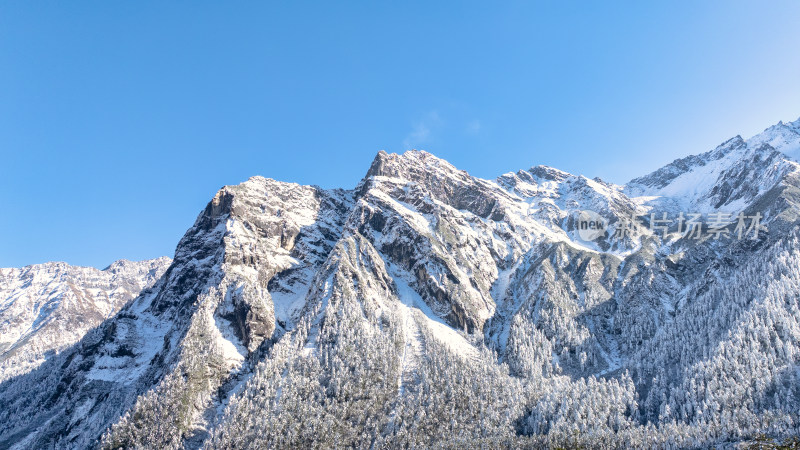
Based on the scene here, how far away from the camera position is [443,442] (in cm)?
17500

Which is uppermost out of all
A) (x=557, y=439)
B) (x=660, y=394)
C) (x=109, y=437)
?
(x=660, y=394)

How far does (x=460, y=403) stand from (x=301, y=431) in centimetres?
7124

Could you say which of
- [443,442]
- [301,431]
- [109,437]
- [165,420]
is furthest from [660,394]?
[109,437]

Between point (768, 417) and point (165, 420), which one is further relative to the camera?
point (165, 420)

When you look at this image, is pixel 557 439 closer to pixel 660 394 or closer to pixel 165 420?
pixel 660 394

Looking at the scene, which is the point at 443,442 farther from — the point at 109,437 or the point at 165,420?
the point at 109,437

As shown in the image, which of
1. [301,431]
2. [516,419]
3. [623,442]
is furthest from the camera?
[516,419]

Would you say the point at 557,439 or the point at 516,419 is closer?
the point at 557,439

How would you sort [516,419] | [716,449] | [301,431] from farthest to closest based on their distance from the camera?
[516,419]
[301,431]
[716,449]

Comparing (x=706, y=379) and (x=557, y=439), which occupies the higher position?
(x=706, y=379)

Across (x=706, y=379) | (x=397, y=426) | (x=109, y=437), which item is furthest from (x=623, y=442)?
(x=109, y=437)

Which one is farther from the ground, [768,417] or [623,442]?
[768,417]

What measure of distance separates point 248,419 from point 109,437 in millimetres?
53220

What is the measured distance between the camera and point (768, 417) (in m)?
158
